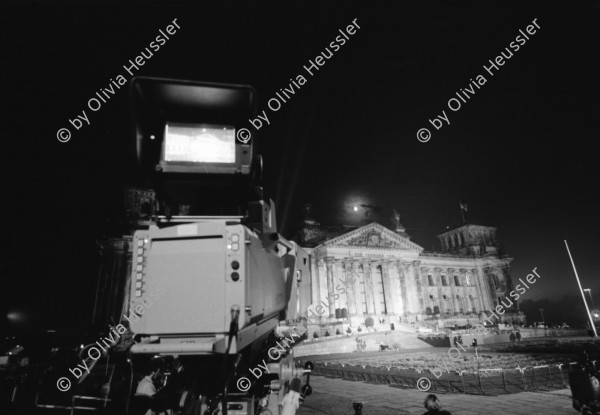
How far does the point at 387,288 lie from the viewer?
187 feet

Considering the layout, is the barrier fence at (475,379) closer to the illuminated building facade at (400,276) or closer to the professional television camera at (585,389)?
the professional television camera at (585,389)

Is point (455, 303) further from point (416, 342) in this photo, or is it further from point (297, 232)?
point (297, 232)

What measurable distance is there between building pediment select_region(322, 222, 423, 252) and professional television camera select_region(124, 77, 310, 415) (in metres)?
50.6

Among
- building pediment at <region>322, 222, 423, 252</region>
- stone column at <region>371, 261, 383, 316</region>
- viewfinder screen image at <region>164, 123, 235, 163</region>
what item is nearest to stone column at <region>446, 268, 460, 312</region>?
building pediment at <region>322, 222, 423, 252</region>

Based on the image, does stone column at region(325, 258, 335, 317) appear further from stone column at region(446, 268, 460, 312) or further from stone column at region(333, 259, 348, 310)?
stone column at region(446, 268, 460, 312)

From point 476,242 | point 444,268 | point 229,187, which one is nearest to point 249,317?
point 229,187

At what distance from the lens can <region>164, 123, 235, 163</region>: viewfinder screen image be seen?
3.05 meters

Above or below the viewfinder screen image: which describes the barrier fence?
below

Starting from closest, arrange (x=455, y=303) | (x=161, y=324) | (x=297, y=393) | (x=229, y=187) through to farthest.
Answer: (x=161, y=324) → (x=229, y=187) → (x=297, y=393) → (x=455, y=303)

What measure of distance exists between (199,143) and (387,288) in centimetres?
5889

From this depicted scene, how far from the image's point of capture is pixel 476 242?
→ 70.2 meters

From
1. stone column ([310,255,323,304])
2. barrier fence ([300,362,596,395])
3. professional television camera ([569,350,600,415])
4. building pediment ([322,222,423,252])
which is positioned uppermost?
building pediment ([322,222,423,252])

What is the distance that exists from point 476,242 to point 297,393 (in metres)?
78.6

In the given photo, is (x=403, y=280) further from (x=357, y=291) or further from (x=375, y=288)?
(x=357, y=291)
